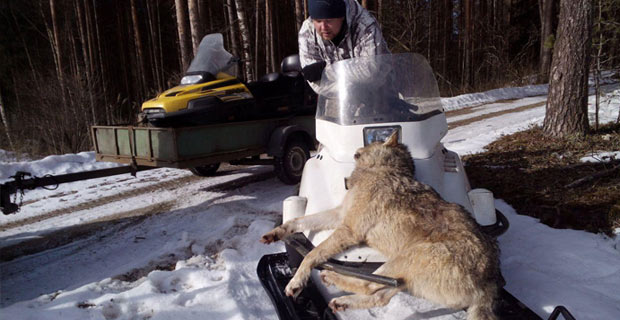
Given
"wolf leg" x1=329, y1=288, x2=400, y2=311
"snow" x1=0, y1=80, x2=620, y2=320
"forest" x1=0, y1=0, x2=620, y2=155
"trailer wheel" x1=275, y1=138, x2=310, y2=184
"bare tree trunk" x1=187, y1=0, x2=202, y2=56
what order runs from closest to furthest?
"wolf leg" x1=329, y1=288, x2=400, y2=311 < "snow" x1=0, y1=80, x2=620, y2=320 < "trailer wheel" x1=275, y1=138, x2=310, y2=184 < "bare tree trunk" x1=187, y1=0, x2=202, y2=56 < "forest" x1=0, y1=0, x2=620, y2=155

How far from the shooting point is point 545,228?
4.11m

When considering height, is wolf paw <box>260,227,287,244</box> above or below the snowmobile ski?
above

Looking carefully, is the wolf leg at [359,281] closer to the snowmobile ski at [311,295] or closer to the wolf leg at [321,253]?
the snowmobile ski at [311,295]

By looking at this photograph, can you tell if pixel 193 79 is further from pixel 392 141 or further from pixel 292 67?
pixel 392 141

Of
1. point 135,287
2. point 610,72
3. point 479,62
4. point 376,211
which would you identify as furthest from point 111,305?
point 479,62

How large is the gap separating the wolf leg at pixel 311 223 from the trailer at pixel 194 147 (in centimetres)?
252

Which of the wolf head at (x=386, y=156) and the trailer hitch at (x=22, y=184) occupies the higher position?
the wolf head at (x=386, y=156)

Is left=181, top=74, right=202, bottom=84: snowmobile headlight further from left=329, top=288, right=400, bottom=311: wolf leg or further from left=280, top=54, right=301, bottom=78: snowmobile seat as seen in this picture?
left=329, top=288, right=400, bottom=311: wolf leg

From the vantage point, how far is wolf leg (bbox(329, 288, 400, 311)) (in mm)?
2334

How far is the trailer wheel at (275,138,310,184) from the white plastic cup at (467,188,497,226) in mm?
3532

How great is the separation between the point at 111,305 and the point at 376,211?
216 centimetres

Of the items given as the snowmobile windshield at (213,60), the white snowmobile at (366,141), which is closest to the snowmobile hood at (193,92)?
the snowmobile windshield at (213,60)

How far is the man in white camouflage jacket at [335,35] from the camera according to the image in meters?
3.73

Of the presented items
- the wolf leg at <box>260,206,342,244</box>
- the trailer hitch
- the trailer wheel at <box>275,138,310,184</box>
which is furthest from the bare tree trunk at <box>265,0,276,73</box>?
the wolf leg at <box>260,206,342,244</box>
